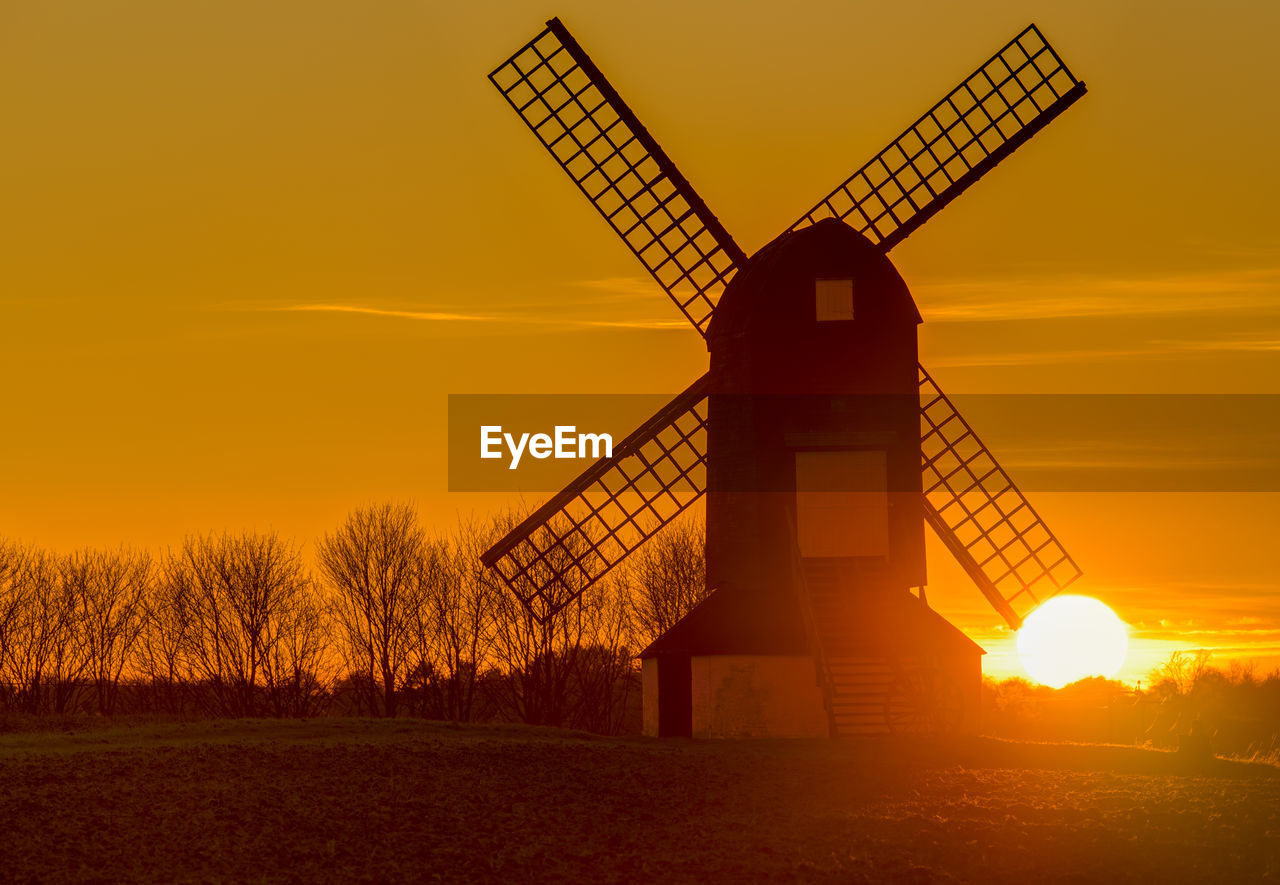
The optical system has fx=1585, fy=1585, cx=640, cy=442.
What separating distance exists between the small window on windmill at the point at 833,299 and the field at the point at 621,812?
9787mm

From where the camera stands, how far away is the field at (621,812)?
23.1 metres

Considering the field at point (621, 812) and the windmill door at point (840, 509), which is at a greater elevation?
the windmill door at point (840, 509)

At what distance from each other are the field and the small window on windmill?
9787 mm

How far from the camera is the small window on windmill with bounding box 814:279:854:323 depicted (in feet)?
117

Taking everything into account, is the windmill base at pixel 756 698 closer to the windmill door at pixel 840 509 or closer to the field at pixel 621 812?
the windmill door at pixel 840 509

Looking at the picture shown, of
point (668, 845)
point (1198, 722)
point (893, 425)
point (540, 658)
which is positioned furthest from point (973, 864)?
point (540, 658)

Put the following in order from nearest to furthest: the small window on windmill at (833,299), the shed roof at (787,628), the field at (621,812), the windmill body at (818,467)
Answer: the field at (621,812), the shed roof at (787,628), the windmill body at (818,467), the small window on windmill at (833,299)

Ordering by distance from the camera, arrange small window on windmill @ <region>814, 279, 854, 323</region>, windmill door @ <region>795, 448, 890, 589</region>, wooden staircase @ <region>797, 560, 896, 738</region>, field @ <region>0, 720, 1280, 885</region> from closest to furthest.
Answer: field @ <region>0, 720, 1280, 885</region>, wooden staircase @ <region>797, 560, 896, 738</region>, windmill door @ <region>795, 448, 890, 589</region>, small window on windmill @ <region>814, 279, 854, 323</region>

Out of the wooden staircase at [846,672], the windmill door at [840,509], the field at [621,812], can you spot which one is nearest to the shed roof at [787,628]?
the wooden staircase at [846,672]

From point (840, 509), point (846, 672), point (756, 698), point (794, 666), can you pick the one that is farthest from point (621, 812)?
point (840, 509)

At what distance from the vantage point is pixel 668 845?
24125mm

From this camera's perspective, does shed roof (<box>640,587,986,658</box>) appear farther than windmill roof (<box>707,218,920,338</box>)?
No

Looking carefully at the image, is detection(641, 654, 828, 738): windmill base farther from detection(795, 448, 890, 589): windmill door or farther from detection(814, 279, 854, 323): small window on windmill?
detection(814, 279, 854, 323): small window on windmill

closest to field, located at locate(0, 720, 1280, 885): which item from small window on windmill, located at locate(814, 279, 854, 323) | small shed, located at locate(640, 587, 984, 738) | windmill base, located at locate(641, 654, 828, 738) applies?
small shed, located at locate(640, 587, 984, 738)
